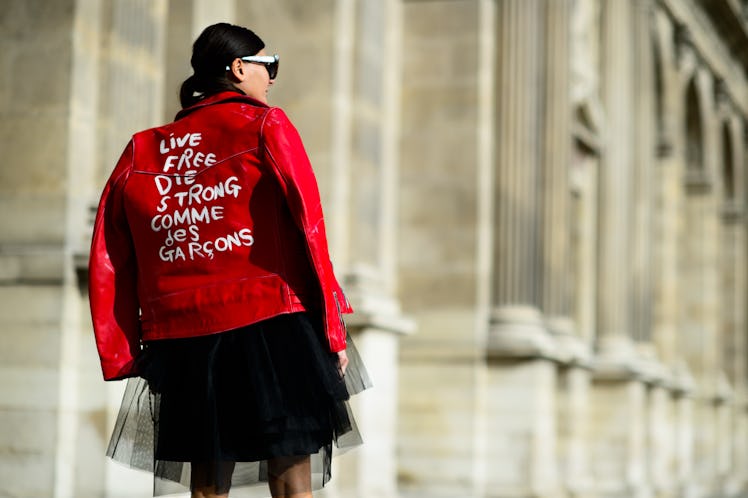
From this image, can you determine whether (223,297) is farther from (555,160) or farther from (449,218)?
(555,160)

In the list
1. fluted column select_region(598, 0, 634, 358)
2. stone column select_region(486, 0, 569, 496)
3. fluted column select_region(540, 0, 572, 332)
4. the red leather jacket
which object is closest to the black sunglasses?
the red leather jacket

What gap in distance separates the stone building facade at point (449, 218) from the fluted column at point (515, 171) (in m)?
0.03

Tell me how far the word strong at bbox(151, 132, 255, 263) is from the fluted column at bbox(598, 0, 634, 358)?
1721 centimetres

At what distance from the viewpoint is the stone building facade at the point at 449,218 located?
8453mm

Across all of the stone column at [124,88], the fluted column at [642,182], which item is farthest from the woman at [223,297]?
the fluted column at [642,182]

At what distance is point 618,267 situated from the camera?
2189 centimetres

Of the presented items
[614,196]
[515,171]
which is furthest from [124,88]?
[614,196]

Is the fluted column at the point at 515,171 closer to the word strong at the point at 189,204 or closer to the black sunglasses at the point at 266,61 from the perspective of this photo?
the black sunglasses at the point at 266,61

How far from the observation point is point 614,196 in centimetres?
2162

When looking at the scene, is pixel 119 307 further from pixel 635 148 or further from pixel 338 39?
pixel 635 148

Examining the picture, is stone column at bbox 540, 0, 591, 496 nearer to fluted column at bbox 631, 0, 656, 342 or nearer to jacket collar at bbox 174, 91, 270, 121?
fluted column at bbox 631, 0, 656, 342

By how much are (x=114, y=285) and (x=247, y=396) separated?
0.59 m

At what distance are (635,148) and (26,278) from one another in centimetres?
1571

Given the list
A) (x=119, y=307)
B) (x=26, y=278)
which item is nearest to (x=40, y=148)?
(x=26, y=278)
